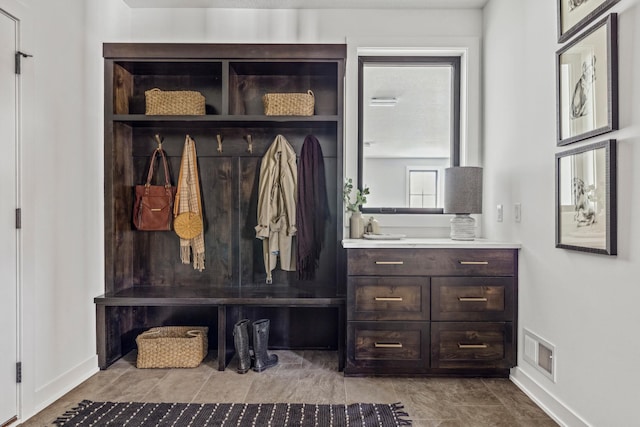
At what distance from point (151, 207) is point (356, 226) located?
5.07ft

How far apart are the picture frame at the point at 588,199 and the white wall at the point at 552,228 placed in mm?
36

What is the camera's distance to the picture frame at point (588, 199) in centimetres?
170

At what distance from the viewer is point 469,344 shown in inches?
103

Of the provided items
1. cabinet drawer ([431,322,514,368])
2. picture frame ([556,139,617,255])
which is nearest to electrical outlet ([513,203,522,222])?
picture frame ([556,139,617,255])

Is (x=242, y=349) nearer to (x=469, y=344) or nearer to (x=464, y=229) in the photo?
(x=469, y=344)

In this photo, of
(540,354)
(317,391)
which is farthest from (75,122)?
(540,354)

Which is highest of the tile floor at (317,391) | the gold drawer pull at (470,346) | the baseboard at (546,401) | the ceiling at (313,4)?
the ceiling at (313,4)

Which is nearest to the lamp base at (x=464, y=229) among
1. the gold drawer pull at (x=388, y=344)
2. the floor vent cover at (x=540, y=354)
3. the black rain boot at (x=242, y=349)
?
the floor vent cover at (x=540, y=354)

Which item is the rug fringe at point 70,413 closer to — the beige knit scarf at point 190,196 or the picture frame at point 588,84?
the beige knit scarf at point 190,196

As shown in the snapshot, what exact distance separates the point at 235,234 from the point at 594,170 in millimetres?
2375

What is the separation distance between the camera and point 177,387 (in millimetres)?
2514

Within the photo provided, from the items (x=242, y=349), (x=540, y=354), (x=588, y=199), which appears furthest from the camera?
(x=242, y=349)

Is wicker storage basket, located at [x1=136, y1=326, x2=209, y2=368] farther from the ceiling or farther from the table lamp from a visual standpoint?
the ceiling

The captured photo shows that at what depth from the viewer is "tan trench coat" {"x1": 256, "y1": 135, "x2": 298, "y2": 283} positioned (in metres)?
3.00
